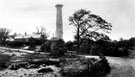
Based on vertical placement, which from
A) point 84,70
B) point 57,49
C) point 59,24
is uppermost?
point 59,24

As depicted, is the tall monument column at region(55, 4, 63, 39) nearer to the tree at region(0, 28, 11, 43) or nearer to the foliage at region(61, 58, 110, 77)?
the foliage at region(61, 58, 110, 77)

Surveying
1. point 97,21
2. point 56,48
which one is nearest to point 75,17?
point 97,21

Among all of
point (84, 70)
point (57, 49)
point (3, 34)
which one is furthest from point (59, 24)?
point (3, 34)

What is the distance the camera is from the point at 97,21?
143ft

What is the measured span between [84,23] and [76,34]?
3729 millimetres

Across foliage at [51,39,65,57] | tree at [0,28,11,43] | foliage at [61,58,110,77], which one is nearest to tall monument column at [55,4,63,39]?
foliage at [51,39,65,57]

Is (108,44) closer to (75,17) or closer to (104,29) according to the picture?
(104,29)

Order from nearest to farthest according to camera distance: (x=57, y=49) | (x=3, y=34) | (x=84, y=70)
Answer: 1. (x=84, y=70)
2. (x=57, y=49)
3. (x=3, y=34)

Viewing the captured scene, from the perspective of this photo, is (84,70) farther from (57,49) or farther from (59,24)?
(59,24)

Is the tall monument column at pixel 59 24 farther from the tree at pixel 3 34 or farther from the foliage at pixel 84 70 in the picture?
the tree at pixel 3 34

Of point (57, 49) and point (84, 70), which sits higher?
point (57, 49)

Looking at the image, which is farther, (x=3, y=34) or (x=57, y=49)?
(x=3, y=34)

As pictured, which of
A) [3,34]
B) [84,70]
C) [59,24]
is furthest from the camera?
[3,34]

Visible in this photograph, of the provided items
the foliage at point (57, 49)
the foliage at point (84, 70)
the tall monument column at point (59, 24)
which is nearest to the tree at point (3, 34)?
the tall monument column at point (59, 24)
